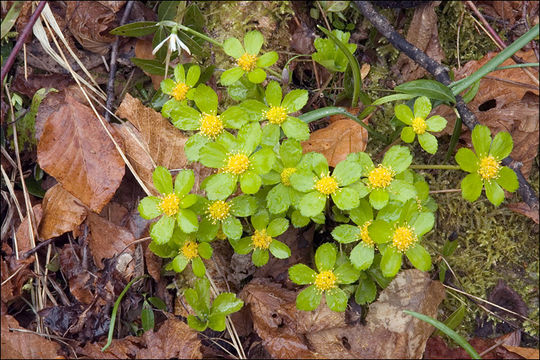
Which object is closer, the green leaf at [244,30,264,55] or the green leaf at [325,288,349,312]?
the green leaf at [325,288,349,312]

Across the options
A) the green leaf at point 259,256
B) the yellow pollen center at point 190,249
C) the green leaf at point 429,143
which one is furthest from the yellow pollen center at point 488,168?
the yellow pollen center at point 190,249

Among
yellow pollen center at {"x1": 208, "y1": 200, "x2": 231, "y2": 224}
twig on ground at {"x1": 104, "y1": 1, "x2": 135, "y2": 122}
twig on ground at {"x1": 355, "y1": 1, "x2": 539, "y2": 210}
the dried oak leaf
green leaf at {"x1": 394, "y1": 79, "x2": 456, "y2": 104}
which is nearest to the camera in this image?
yellow pollen center at {"x1": 208, "y1": 200, "x2": 231, "y2": 224}

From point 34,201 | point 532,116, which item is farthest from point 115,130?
point 532,116

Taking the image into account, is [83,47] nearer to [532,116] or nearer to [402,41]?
[402,41]

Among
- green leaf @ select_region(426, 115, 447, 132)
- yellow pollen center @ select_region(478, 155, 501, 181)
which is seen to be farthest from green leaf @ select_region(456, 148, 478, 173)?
green leaf @ select_region(426, 115, 447, 132)

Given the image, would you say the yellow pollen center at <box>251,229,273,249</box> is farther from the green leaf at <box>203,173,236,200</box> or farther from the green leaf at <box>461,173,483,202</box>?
the green leaf at <box>461,173,483,202</box>

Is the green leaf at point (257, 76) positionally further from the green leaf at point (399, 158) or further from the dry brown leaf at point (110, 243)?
the dry brown leaf at point (110, 243)

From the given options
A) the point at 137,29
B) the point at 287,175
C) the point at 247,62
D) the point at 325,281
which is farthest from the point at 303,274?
the point at 137,29

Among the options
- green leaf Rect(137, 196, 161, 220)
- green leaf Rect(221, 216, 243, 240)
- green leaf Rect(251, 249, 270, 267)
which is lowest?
green leaf Rect(251, 249, 270, 267)
